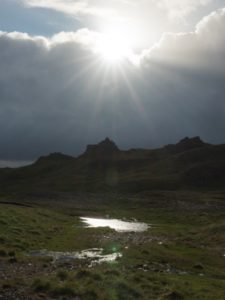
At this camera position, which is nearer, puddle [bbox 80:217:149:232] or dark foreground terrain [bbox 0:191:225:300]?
dark foreground terrain [bbox 0:191:225:300]

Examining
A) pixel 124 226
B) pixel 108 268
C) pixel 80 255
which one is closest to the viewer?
pixel 108 268

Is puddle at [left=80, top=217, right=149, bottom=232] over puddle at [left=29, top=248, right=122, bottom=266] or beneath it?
beneath

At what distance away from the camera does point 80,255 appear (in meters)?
43.0

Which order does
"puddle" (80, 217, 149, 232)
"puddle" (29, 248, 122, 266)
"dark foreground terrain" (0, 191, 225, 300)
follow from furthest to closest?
"puddle" (80, 217, 149, 232), "puddle" (29, 248, 122, 266), "dark foreground terrain" (0, 191, 225, 300)

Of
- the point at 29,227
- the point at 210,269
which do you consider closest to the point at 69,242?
the point at 29,227

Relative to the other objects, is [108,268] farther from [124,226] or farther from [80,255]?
[124,226]

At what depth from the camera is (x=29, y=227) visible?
6006 centimetres

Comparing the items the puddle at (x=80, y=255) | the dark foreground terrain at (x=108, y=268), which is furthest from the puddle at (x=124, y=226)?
the puddle at (x=80, y=255)

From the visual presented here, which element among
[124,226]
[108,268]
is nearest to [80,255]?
[108,268]

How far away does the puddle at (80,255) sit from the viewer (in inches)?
1551

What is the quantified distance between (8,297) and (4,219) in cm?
3658

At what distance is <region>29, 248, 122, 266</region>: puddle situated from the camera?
39394 mm

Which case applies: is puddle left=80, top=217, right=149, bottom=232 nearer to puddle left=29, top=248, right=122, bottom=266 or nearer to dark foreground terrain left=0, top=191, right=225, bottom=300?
dark foreground terrain left=0, top=191, right=225, bottom=300

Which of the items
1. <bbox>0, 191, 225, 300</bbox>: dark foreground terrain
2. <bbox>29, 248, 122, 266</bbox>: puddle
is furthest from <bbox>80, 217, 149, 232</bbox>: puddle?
<bbox>29, 248, 122, 266</bbox>: puddle
